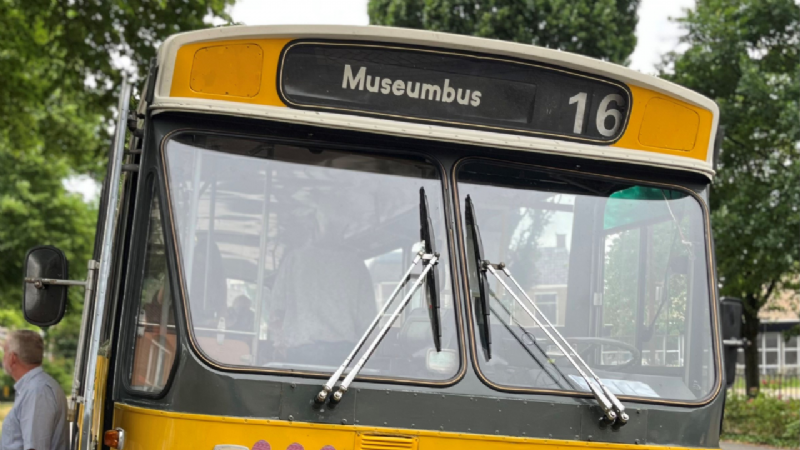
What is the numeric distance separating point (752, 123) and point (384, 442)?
614 inches

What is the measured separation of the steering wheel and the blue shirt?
8.57ft

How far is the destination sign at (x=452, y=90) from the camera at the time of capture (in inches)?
164

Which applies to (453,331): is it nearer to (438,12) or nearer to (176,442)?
(176,442)

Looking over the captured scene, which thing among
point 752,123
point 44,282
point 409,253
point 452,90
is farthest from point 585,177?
point 752,123

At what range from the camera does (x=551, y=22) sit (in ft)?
72.8

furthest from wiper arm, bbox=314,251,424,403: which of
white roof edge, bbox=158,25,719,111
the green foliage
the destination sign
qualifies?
the green foliage

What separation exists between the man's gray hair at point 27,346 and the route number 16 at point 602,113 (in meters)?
3.11

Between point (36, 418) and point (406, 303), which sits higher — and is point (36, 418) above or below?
below

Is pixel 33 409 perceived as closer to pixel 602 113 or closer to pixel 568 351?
pixel 568 351

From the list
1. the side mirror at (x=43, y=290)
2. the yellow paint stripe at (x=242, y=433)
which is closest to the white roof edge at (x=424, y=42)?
the side mirror at (x=43, y=290)

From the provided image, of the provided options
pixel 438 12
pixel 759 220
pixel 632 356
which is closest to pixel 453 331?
pixel 632 356

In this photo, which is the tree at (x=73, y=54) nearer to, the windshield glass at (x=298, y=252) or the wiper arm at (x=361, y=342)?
the windshield glass at (x=298, y=252)

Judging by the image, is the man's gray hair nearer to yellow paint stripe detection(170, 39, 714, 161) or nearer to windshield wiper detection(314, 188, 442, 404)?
yellow paint stripe detection(170, 39, 714, 161)

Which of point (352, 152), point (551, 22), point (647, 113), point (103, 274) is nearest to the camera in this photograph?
point (103, 274)
